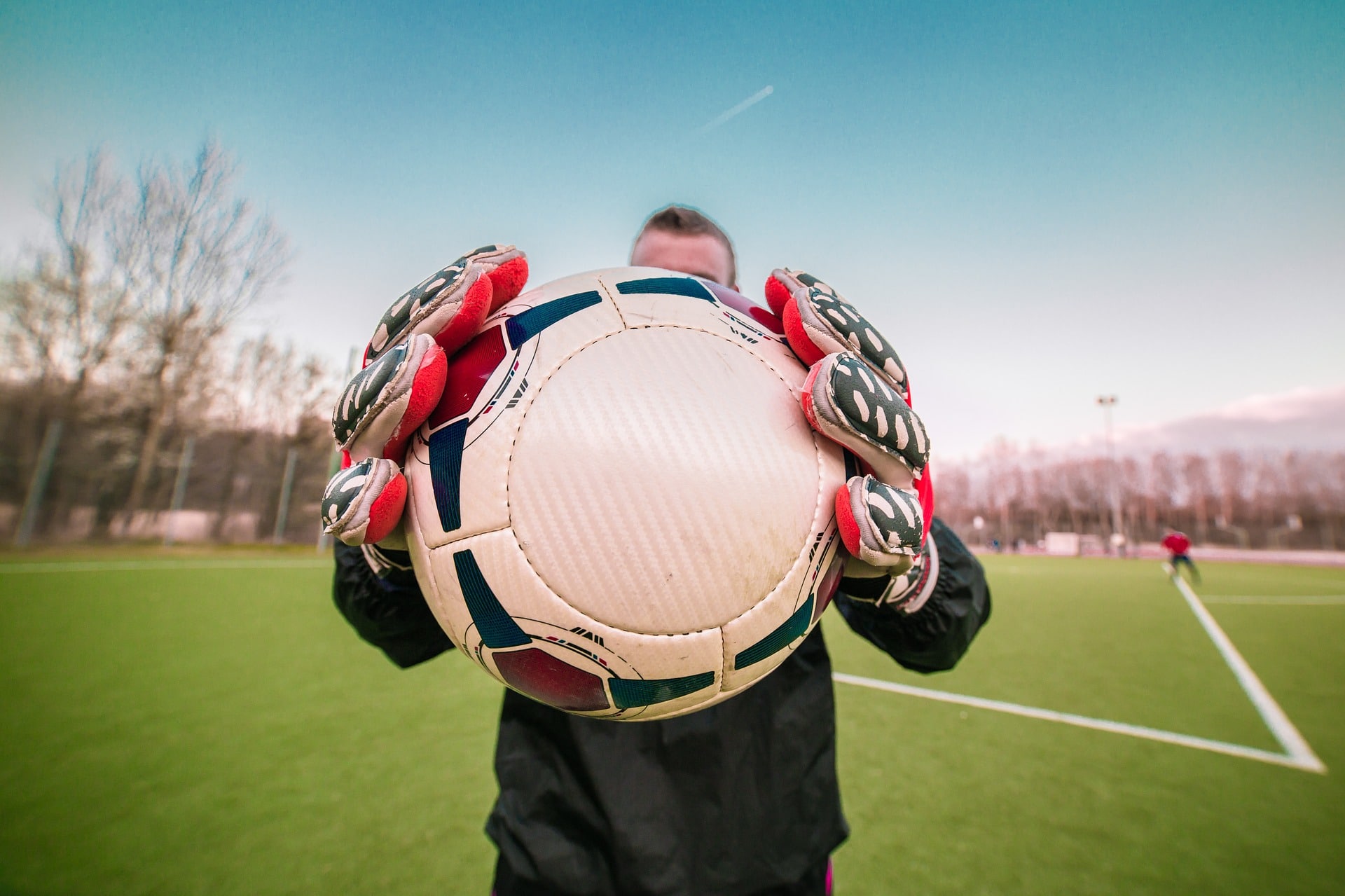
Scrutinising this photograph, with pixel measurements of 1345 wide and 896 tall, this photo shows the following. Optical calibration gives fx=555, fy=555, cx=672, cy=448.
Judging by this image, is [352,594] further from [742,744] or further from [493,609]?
[742,744]

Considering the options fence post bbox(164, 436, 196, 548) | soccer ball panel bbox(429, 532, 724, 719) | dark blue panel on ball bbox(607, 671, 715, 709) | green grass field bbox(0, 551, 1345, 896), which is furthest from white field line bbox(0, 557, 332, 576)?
dark blue panel on ball bbox(607, 671, 715, 709)

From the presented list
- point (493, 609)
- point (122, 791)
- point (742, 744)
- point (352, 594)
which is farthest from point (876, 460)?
point (122, 791)

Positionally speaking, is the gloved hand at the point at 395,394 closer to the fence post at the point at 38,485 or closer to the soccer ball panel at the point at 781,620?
the soccer ball panel at the point at 781,620

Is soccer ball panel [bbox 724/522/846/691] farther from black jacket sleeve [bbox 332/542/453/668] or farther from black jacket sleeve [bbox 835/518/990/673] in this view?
black jacket sleeve [bbox 332/542/453/668]

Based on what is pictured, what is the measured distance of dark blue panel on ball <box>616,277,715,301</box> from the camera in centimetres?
86

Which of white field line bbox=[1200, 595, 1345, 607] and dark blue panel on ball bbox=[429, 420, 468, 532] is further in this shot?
white field line bbox=[1200, 595, 1345, 607]

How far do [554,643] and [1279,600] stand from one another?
1660cm

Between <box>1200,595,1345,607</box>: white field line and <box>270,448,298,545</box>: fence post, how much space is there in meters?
21.5

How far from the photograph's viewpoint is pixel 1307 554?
1235 inches

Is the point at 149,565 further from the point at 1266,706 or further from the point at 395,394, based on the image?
the point at 1266,706

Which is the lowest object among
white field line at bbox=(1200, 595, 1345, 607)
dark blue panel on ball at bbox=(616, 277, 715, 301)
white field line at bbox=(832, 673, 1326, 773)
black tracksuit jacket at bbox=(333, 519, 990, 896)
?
white field line at bbox=(832, 673, 1326, 773)

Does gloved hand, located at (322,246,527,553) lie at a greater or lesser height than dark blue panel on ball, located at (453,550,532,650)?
greater

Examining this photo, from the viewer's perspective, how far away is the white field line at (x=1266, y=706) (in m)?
3.39

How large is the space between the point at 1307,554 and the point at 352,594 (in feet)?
157
